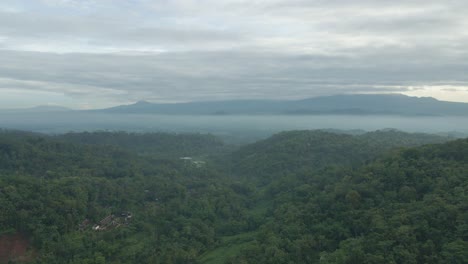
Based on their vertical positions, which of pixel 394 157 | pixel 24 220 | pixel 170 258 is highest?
pixel 394 157

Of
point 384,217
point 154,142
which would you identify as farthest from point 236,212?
point 154,142

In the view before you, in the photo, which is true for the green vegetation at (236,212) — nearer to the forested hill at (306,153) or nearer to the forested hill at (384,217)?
the forested hill at (384,217)

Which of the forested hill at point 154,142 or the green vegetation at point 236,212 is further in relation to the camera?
the forested hill at point 154,142

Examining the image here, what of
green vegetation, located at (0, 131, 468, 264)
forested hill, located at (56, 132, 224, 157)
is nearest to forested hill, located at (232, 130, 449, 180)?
green vegetation, located at (0, 131, 468, 264)

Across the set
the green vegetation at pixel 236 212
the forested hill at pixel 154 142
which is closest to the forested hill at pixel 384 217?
the green vegetation at pixel 236 212

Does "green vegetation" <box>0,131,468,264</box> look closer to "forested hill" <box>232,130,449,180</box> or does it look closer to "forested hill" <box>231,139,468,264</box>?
"forested hill" <box>231,139,468,264</box>

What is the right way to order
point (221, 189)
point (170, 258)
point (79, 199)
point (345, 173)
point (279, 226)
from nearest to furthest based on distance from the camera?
point (170, 258) → point (279, 226) → point (79, 199) → point (345, 173) → point (221, 189)

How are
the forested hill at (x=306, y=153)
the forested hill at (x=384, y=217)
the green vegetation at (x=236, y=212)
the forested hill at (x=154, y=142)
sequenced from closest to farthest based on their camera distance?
the forested hill at (x=384, y=217)
the green vegetation at (x=236, y=212)
the forested hill at (x=306, y=153)
the forested hill at (x=154, y=142)

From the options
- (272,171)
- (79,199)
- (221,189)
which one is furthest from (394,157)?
(79,199)

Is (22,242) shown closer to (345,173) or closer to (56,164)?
(56,164)
